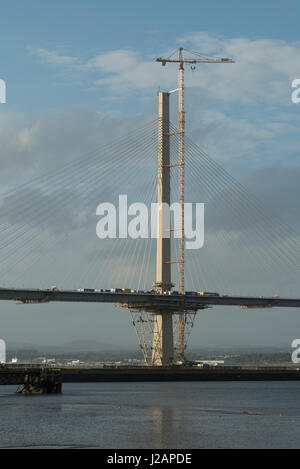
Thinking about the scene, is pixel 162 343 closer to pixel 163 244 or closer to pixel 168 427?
pixel 163 244

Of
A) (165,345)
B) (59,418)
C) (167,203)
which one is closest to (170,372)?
(165,345)

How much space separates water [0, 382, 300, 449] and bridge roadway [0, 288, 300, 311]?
4077 cm

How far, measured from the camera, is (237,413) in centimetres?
6488

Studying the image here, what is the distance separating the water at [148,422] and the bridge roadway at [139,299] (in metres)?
40.8

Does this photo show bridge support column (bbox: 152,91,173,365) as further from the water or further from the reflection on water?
the reflection on water

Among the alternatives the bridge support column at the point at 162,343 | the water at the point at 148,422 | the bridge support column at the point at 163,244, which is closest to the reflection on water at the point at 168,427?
the water at the point at 148,422

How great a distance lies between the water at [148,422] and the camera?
47.0 meters

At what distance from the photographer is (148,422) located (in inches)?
2247

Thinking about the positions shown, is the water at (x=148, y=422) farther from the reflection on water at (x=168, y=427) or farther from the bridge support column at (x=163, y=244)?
the bridge support column at (x=163, y=244)

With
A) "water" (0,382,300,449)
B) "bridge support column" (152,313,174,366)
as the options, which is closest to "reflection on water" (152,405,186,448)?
"water" (0,382,300,449)

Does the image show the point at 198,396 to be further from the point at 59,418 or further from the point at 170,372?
the point at 170,372

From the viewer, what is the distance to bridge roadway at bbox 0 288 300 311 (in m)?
122

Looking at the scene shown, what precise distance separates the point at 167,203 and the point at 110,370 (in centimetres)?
3110
